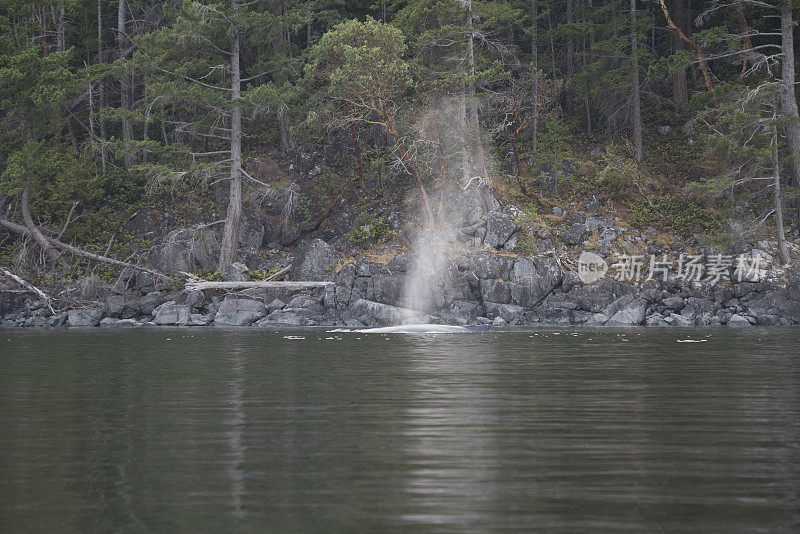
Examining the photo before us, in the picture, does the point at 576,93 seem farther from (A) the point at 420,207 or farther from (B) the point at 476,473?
(B) the point at 476,473

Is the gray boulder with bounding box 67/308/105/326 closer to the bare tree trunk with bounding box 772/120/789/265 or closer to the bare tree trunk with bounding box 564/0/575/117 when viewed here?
the bare tree trunk with bounding box 564/0/575/117

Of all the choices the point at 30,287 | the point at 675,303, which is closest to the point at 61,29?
the point at 30,287

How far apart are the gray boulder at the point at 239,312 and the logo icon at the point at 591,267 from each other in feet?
40.3

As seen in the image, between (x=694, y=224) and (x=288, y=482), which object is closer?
(x=288, y=482)

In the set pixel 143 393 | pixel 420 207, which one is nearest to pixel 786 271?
pixel 420 207

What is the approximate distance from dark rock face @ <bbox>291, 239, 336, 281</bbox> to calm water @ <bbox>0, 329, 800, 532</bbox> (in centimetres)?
1923

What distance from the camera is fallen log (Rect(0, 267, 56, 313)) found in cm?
3253

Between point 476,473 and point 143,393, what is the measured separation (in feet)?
20.6

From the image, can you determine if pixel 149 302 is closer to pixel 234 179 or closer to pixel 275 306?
A: pixel 275 306

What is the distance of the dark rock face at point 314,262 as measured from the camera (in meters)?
33.8

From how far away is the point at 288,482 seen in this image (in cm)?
547

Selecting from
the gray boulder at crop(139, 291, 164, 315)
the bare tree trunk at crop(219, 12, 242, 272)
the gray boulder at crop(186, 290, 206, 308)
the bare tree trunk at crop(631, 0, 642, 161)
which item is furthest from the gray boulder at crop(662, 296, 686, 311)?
the gray boulder at crop(139, 291, 164, 315)

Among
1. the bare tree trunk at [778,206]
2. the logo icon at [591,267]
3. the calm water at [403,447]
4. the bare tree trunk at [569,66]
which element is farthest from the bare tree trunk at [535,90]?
the calm water at [403,447]

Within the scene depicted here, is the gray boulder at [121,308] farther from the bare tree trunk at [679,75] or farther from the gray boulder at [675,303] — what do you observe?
the bare tree trunk at [679,75]
